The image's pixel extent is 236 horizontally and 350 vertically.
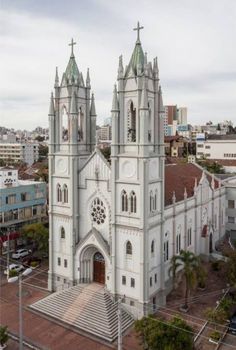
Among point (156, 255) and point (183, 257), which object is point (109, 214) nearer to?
point (156, 255)

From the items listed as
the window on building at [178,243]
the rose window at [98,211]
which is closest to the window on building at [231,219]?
the window on building at [178,243]

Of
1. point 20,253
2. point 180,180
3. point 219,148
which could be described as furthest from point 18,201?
point 219,148

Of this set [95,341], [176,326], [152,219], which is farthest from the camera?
[152,219]

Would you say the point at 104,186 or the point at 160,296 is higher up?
the point at 104,186

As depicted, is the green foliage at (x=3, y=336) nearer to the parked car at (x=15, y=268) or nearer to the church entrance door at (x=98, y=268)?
the church entrance door at (x=98, y=268)

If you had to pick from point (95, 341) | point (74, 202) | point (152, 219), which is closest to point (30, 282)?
point (74, 202)

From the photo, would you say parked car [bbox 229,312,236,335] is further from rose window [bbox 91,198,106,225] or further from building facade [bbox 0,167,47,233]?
building facade [bbox 0,167,47,233]
